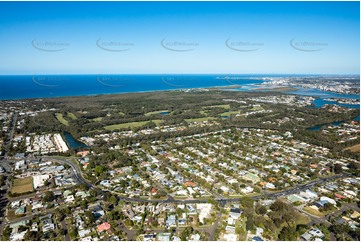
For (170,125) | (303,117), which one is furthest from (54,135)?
(303,117)

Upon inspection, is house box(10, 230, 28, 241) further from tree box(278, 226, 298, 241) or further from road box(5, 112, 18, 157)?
road box(5, 112, 18, 157)

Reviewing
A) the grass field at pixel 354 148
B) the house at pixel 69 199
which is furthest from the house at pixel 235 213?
the grass field at pixel 354 148

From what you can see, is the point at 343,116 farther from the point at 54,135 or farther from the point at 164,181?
the point at 54,135

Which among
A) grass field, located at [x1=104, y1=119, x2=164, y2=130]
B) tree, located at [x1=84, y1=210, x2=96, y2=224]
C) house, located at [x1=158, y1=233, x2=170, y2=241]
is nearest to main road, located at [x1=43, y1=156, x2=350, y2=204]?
tree, located at [x1=84, y1=210, x2=96, y2=224]

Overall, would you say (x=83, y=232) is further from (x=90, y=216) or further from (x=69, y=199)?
(x=69, y=199)

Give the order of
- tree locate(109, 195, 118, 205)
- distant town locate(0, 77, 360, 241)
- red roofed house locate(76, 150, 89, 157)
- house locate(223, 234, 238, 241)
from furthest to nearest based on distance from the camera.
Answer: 1. red roofed house locate(76, 150, 89, 157)
2. tree locate(109, 195, 118, 205)
3. distant town locate(0, 77, 360, 241)
4. house locate(223, 234, 238, 241)

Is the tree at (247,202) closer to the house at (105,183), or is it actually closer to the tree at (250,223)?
the tree at (250,223)

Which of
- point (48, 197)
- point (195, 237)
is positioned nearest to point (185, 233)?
point (195, 237)

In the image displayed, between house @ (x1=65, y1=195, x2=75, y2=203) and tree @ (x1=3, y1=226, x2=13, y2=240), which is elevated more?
house @ (x1=65, y1=195, x2=75, y2=203)
